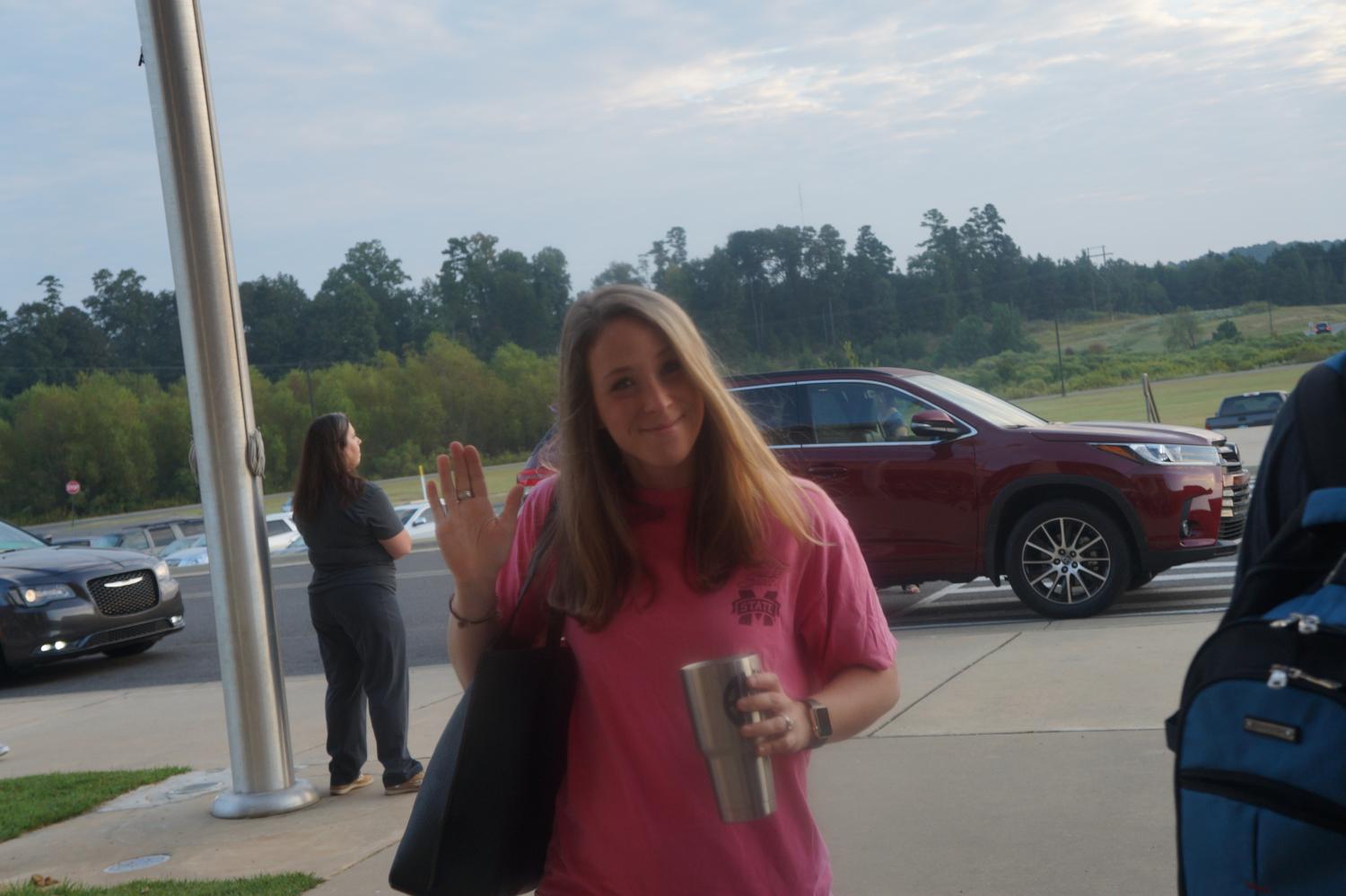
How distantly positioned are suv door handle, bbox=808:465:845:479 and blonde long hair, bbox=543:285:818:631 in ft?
26.6

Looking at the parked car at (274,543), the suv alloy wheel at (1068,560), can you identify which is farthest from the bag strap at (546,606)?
the parked car at (274,543)

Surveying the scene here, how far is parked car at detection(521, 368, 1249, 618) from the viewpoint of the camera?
31.8 ft

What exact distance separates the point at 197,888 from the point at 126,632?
27.3 feet

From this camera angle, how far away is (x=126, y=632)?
12.8 m

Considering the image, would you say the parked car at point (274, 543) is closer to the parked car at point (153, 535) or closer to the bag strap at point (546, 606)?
the parked car at point (153, 535)

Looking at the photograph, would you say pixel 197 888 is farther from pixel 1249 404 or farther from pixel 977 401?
pixel 1249 404

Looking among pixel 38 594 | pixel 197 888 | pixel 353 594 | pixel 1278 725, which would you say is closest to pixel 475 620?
pixel 1278 725

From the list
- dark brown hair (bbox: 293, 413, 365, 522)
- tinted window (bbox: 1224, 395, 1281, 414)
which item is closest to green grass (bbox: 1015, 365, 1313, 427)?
tinted window (bbox: 1224, 395, 1281, 414)

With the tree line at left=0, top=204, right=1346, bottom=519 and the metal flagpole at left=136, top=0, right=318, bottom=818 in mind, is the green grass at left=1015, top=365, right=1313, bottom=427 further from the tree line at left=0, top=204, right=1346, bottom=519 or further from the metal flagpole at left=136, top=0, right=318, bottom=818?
the metal flagpole at left=136, top=0, right=318, bottom=818

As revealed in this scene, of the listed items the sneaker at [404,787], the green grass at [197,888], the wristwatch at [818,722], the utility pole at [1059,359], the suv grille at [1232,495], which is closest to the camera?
the wristwatch at [818,722]

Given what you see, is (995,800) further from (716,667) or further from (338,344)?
(338,344)

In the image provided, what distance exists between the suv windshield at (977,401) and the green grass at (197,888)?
6481mm

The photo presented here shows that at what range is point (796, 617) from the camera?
7.48 ft

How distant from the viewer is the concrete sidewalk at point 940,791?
4641 millimetres
